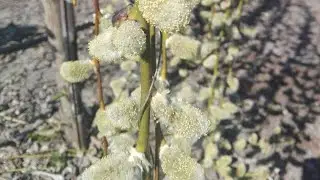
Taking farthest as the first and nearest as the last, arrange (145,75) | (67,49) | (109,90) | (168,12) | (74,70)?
(109,90) < (67,49) < (74,70) < (145,75) < (168,12)

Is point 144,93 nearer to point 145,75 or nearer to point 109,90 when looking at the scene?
point 145,75

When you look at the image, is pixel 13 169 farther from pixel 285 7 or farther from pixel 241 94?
pixel 285 7

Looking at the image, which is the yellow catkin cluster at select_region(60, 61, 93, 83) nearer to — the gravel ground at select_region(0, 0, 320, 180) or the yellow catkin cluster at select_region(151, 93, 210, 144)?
the yellow catkin cluster at select_region(151, 93, 210, 144)

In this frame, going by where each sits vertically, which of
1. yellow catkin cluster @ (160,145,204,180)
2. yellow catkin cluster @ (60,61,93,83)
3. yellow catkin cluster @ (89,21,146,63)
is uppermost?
yellow catkin cluster @ (89,21,146,63)

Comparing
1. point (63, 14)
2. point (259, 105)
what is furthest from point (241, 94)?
point (63, 14)

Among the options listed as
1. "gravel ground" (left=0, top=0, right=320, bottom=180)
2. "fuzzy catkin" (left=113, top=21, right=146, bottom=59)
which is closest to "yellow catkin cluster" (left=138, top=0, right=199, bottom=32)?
"fuzzy catkin" (left=113, top=21, right=146, bottom=59)

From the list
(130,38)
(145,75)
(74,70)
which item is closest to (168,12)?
(130,38)

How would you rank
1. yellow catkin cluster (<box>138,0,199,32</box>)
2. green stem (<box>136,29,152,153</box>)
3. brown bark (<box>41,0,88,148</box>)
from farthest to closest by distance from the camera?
1. brown bark (<box>41,0,88,148</box>)
2. green stem (<box>136,29,152,153</box>)
3. yellow catkin cluster (<box>138,0,199,32</box>)
